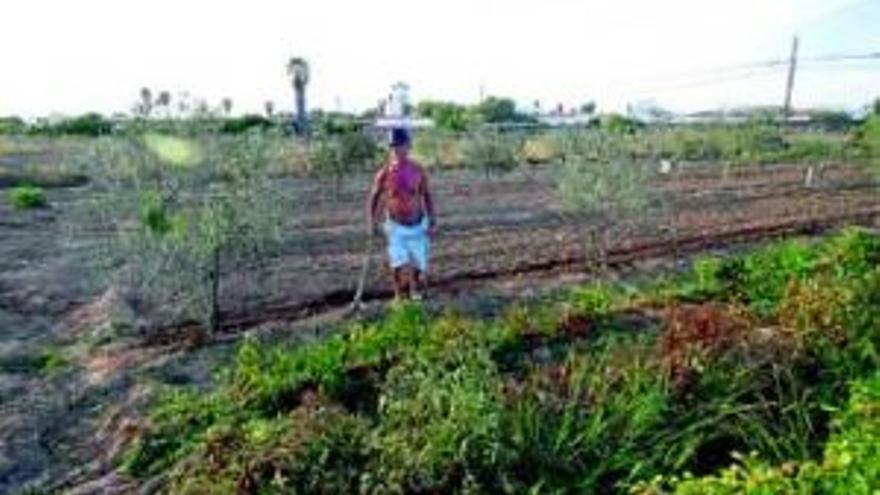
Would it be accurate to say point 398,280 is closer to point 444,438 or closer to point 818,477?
point 444,438

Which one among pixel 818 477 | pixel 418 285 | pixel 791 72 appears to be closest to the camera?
pixel 818 477

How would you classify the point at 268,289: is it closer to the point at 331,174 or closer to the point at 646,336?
the point at 646,336

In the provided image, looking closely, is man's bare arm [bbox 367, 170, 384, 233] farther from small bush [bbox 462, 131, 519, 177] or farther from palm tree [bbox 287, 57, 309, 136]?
palm tree [bbox 287, 57, 309, 136]

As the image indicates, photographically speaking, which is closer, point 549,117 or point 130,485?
point 130,485

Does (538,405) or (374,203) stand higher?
(374,203)

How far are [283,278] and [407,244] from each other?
309 cm

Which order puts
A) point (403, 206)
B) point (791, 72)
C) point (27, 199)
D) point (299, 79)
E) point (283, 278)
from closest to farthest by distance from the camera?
point (403, 206)
point (283, 278)
point (27, 199)
point (299, 79)
point (791, 72)

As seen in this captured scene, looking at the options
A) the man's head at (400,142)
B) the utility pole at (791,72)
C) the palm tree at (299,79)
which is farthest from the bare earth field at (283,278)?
the utility pole at (791,72)

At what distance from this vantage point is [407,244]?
1217 centimetres

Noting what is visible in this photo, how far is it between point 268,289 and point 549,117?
49629 mm

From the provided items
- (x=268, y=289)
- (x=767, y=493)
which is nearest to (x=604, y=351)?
(x=767, y=493)

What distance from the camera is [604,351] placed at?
8.78 meters

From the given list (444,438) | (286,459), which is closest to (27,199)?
(286,459)

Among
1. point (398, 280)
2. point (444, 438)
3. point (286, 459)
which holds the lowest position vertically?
point (398, 280)
